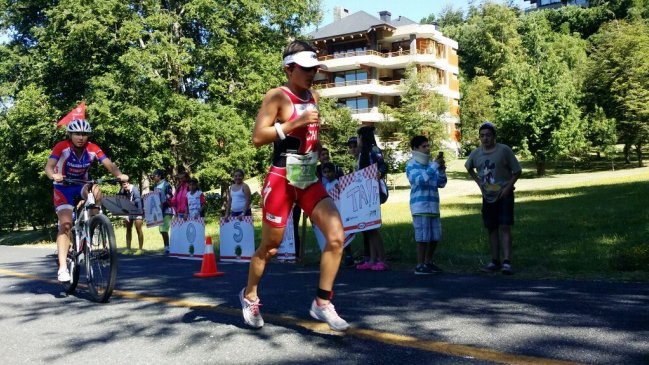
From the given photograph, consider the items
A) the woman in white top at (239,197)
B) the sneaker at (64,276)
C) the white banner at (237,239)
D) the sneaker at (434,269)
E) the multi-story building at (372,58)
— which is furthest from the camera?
the multi-story building at (372,58)

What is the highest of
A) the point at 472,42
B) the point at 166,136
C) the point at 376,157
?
the point at 472,42

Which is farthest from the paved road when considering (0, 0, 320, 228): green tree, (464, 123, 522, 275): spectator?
(0, 0, 320, 228): green tree

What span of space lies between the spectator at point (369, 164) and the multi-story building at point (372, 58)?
56.9 metres

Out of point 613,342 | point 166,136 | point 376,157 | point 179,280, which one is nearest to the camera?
point 613,342

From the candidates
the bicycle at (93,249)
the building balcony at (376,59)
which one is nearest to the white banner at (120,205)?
the bicycle at (93,249)

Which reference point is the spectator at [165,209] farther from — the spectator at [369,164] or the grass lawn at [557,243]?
the spectator at [369,164]

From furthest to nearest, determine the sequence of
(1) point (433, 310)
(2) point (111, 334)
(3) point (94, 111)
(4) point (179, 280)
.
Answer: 1. (3) point (94, 111)
2. (4) point (179, 280)
3. (1) point (433, 310)
4. (2) point (111, 334)

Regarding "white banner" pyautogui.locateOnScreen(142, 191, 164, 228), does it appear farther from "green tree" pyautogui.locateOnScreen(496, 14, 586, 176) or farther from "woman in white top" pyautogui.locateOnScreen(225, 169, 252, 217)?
"green tree" pyautogui.locateOnScreen(496, 14, 586, 176)

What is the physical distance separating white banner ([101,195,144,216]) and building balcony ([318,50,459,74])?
54.3m

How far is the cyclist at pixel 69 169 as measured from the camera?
704 cm

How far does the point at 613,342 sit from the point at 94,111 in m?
26.1

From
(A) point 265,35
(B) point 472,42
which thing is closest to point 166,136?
(A) point 265,35

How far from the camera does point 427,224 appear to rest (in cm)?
830

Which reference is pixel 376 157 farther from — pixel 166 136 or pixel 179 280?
pixel 166 136
